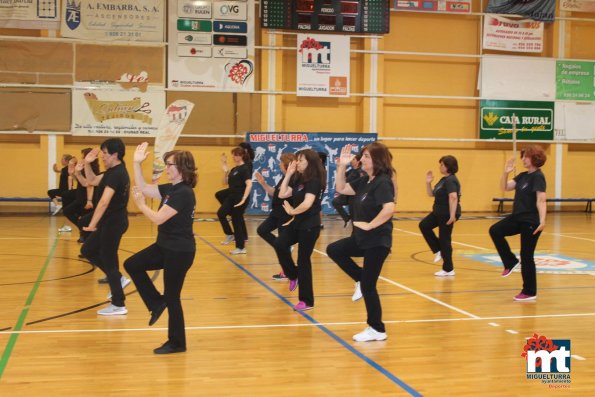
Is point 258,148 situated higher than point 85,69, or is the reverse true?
point 85,69

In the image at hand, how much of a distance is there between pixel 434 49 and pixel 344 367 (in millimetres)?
18885

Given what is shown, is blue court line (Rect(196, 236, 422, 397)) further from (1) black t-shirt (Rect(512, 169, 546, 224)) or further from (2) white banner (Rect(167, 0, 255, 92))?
(2) white banner (Rect(167, 0, 255, 92))

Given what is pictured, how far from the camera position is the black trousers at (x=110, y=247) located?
24.6 feet

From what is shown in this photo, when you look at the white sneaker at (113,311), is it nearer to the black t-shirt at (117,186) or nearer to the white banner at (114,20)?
the black t-shirt at (117,186)

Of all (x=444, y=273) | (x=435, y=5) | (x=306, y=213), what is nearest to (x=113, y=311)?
(x=306, y=213)

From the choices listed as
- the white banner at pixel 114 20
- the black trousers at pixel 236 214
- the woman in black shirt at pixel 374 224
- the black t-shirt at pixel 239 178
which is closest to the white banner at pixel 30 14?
the white banner at pixel 114 20

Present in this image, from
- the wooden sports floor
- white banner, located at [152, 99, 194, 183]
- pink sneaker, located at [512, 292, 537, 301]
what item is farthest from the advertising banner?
pink sneaker, located at [512, 292, 537, 301]

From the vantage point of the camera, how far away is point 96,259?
25.5ft

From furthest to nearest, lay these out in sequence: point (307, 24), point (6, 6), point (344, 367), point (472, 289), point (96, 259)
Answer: point (307, 24) → point (6, 6) → point (472, 289) → point (96, 259) → point (344, 367)

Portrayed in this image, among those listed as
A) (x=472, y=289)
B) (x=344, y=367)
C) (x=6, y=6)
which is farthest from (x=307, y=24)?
(x=344, y=367)

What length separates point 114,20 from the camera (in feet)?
67.3

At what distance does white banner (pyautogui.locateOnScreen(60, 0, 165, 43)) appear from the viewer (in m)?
20.3

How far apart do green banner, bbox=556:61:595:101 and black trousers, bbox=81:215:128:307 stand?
19.0 m

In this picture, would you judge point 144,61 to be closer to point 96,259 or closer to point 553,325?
point 96,259
